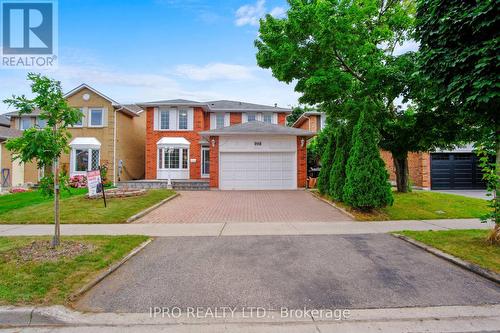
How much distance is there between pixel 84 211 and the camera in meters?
9.65

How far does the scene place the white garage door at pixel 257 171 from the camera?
55.0 ft

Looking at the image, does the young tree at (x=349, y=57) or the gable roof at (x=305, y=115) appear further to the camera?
the gable roof at (x=305, y=115)

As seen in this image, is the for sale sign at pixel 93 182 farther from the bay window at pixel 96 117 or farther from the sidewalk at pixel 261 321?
the bay window at pixel 96 117

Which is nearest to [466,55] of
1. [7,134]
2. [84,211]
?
[84,211]

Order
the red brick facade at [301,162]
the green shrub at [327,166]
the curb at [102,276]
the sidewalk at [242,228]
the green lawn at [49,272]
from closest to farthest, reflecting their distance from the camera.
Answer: the green lawn at [49,272] → the curb at [102,276] → the sidewalk at [242,228] → the green shrub at [327,166] → the red brick facade at [301,162]

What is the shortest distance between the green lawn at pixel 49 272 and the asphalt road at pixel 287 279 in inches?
12.6

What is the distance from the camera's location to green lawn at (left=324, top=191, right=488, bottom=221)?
9.04 meters

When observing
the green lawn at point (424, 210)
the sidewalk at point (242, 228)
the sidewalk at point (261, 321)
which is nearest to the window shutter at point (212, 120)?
the green lawn at point (424, 210)

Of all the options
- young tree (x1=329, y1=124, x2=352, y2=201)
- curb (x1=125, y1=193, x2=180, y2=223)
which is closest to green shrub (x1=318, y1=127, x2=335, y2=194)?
young tree (x1=329, y1=124, x2=352, y2=201)

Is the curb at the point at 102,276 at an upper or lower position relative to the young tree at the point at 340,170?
lower

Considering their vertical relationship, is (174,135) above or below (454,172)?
above

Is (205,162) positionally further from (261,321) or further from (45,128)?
(261,321)

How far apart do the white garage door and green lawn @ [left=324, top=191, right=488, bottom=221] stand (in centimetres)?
615

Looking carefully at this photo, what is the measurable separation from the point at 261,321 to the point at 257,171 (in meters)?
13.8
